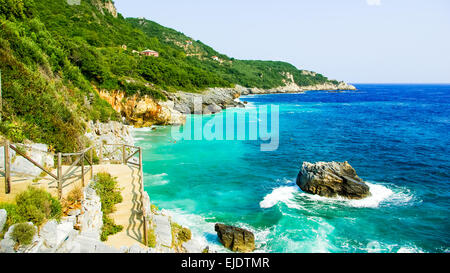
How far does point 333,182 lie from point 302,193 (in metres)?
2.10

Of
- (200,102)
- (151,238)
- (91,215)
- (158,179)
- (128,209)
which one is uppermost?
(200,102)

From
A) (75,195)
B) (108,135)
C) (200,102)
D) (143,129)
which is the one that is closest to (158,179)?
(108,135)

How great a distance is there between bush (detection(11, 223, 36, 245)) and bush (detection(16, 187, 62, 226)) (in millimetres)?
589

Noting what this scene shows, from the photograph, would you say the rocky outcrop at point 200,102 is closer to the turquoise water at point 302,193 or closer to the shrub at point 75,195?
the turquoise water at point 302,193

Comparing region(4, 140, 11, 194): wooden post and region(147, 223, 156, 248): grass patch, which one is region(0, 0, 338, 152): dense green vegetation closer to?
region(4, 140, 11, 194): wooden post

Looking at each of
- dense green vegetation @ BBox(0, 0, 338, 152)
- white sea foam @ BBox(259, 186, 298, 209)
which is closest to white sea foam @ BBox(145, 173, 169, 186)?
dense green vegetation @ BBox(0, 0, 338, 152)

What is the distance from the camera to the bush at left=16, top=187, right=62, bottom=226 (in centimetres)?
644

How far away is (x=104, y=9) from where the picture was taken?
8981cm

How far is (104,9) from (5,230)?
99.7 m

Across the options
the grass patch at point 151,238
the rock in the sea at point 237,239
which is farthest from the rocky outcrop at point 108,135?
the grass patch at point 151,238

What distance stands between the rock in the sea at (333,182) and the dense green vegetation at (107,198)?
12798 millimetres

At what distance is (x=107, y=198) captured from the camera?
9117 millimetres

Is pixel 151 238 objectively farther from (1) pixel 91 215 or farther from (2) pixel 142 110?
(2) pixel 142 110

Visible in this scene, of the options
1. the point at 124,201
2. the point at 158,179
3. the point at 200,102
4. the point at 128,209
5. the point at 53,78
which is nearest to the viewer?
the point at 128,209
